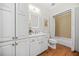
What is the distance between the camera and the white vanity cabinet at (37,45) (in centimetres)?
168

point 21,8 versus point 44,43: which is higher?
point 21,8

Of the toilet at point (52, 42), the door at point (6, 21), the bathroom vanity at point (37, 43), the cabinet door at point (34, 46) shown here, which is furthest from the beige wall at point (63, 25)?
the door at point (6, 21)

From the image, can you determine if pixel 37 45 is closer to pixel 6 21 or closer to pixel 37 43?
pixel 37 43

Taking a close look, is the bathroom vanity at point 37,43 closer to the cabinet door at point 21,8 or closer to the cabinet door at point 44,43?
the cabinet door at point 44,43

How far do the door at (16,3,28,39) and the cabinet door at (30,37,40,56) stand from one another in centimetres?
33

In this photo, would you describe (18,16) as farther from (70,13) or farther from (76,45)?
(76,45)

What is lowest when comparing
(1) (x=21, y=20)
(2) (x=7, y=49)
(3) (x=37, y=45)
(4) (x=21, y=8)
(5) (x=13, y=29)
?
(3) (x=37, y=45)

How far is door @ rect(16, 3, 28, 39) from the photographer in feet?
4.04

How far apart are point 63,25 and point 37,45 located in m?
0.75

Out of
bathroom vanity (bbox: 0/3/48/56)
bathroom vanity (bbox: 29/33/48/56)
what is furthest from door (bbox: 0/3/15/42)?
bathroom vanity (bbox: 29/33/48/56)

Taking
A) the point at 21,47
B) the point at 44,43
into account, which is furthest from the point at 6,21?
the point at 44,43

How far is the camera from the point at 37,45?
6.22 ft

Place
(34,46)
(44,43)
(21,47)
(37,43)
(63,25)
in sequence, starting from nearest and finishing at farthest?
(21,47), (63,25), (34,46), (37,43), (44,43)

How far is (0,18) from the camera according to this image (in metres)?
1.00
